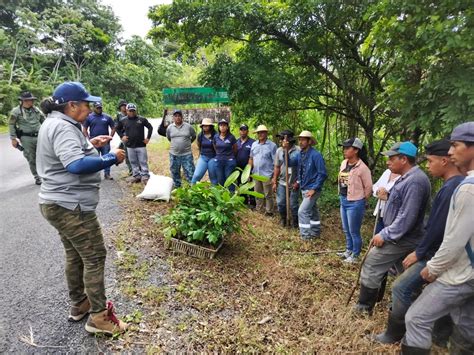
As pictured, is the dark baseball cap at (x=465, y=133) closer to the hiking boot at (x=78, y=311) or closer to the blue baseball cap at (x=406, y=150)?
the blue baseball cap at (x=406, y=150)

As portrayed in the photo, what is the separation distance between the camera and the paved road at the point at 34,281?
8.41 feet

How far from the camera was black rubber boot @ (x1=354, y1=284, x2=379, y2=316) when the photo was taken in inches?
121

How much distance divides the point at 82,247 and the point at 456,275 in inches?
104

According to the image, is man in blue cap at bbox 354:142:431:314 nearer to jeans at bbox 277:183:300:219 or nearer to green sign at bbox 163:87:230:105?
jeans at bbox 277:183:300:219

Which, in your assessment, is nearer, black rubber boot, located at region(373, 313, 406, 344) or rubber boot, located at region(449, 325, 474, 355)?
rubber boot, located at region(449, 325, 474, 355)

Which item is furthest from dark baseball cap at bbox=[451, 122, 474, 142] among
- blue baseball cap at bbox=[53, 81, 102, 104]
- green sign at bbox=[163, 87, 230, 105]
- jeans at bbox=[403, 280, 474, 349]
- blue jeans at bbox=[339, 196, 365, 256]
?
green sign at bbox=[163, 87, 230, 105]

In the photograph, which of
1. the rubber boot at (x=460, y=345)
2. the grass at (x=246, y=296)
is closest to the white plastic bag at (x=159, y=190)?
the grass at (x=246, y=296)

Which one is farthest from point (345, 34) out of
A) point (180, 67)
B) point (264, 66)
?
point (180, 67)

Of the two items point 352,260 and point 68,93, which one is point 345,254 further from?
point 68,93

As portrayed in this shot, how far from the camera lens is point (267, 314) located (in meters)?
3.17

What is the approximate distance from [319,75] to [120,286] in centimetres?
511

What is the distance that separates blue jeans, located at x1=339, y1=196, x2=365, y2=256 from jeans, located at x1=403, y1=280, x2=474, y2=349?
196 cm

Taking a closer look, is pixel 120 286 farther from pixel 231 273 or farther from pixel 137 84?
pixel 137 84

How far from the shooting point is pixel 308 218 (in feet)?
17.0
